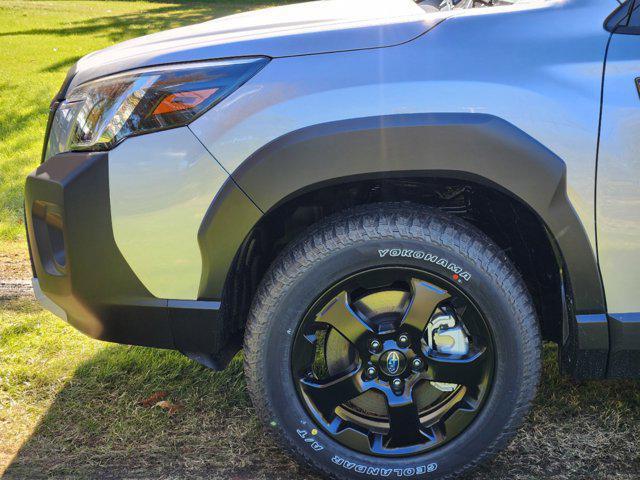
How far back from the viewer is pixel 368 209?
82.2 inches

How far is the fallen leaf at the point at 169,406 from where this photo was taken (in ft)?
8.97

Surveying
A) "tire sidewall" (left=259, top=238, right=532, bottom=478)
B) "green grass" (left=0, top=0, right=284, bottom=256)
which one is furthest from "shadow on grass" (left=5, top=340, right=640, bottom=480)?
"green grass" (left=0, top=0, right=284, bottom=256)

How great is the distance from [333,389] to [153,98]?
1042 millimetres

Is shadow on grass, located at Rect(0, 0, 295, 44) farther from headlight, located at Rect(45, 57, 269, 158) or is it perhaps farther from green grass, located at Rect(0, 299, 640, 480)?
headlight, located at Rect(45, 57, 269, 158)

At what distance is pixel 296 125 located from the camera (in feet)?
6.25

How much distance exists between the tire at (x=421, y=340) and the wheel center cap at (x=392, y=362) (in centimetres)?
4

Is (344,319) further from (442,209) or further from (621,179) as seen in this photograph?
(621,179)

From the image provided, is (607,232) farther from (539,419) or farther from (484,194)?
(539,419)

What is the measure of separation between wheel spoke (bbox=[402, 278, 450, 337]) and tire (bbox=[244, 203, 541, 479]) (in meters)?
0.05

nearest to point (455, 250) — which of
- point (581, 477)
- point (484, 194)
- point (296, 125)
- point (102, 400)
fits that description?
point (484, 194)

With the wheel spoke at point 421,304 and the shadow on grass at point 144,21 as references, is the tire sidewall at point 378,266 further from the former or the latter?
the shadow on grass at point 144,21

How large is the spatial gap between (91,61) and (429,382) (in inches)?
61.9

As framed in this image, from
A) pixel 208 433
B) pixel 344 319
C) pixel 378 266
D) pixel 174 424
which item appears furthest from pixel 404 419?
pixel 174 424

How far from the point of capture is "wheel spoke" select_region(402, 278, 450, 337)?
2072mm
